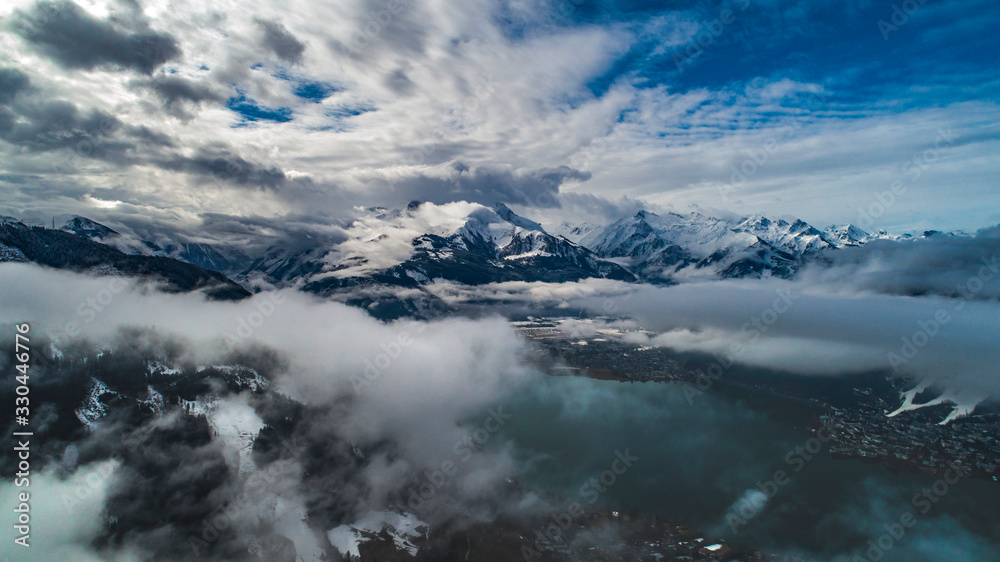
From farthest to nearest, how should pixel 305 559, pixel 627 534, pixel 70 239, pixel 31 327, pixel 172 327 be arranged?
pixel 70 239, pixel 172 327, pixel 31 327, pixel 305 559, pixel 627 534

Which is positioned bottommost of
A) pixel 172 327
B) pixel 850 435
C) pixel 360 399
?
pixel 360 399

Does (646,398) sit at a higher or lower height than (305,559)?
higher

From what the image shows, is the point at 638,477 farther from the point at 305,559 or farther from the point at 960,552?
the point at 305,559

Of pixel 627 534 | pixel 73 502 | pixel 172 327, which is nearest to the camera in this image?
pixel 627 534

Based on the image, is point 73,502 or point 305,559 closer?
point 73,502

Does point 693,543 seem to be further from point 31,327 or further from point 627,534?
point 31,327

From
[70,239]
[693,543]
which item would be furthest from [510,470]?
[70,239]

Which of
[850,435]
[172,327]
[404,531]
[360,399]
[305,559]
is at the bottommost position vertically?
[305,559]

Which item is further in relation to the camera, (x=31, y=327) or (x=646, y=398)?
(x=646, y=398)

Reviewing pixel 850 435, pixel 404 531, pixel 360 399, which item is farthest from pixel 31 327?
pixel 850 435
